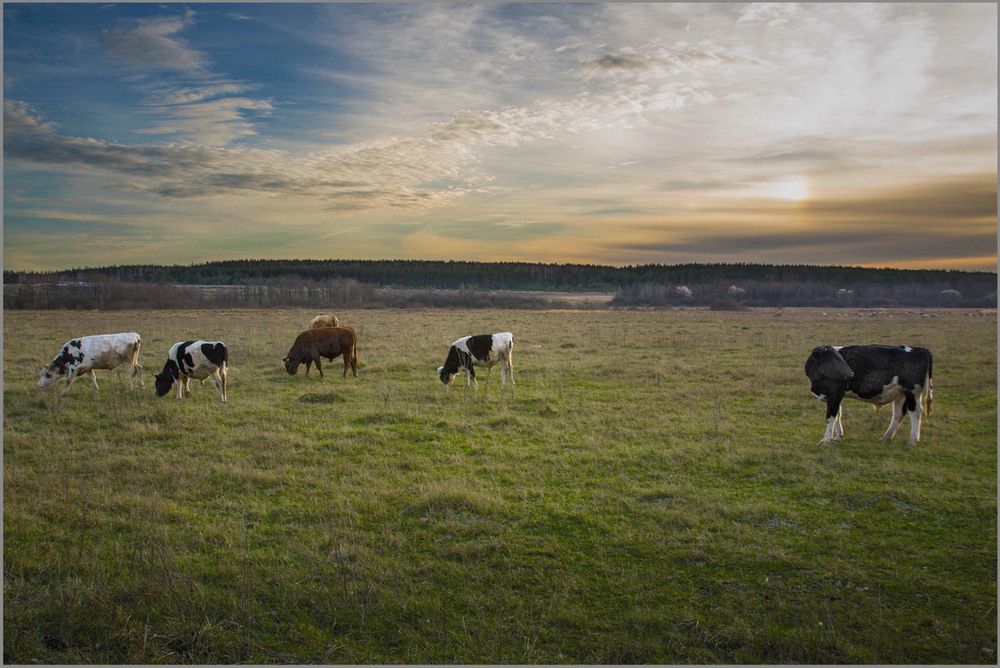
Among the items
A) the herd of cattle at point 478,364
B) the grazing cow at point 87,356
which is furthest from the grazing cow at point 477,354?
the grazing cow at point 87,356

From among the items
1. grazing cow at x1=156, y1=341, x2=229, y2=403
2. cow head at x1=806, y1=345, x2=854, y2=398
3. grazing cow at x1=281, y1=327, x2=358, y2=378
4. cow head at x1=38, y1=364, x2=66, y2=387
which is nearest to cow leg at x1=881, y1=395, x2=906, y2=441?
cow head at x1=806, y1=345, x2=854, y2=398

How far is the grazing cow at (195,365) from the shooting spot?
14062mm

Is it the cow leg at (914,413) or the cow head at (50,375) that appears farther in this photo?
the cow head at (50,375)

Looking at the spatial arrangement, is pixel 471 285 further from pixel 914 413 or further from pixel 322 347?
pixel 914 413

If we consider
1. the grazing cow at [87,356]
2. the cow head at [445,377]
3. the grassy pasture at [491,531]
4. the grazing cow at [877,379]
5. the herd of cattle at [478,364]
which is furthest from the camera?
the cow head at [445,377]

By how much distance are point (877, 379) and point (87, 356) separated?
18.2m

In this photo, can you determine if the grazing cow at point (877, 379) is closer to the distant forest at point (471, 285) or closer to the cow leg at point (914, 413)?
the cow leg at point (914, 413)

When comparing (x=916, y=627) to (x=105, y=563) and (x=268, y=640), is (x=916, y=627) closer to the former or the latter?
(x=268, y=640)

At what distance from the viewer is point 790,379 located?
56.1ft

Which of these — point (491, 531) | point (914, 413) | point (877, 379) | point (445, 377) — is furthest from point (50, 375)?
point (914, 413)

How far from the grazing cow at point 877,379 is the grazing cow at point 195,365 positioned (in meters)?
13.4

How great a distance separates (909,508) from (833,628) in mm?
3947

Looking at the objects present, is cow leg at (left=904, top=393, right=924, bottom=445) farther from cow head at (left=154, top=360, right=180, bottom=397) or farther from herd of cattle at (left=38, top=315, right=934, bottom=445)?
cow head at (left=154, top=360, right=180, bottom=397)

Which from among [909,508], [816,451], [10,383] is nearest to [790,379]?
[816,451]
